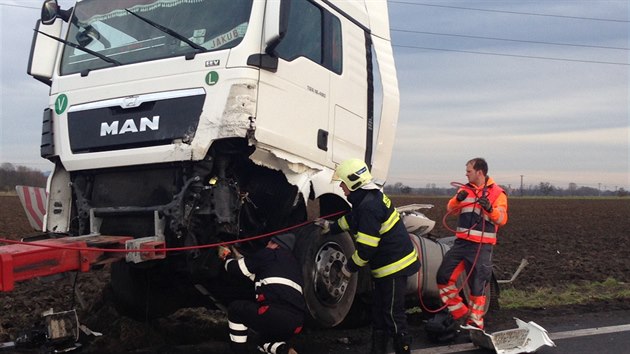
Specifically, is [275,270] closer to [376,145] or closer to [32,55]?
[376,145]

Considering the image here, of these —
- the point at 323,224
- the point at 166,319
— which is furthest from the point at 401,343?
the point at 166,319

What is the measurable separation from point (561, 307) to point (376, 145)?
3235 mm

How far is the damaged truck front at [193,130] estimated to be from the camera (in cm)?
477

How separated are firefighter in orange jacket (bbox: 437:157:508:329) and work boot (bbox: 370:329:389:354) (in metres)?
1.12

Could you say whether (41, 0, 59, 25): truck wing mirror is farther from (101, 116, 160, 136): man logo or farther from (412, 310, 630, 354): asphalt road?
(412, 310, 630, 354): asphalt road

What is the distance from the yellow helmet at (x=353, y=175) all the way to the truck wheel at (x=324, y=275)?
48 centimetres

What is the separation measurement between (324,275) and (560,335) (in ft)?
8.58

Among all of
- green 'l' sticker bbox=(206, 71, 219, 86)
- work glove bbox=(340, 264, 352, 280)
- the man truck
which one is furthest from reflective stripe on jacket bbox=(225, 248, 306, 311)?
green 'l' sticker bbox=(206, 71, 219, 86)

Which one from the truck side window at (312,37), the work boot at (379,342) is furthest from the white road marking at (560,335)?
the truck side window at (312,37)

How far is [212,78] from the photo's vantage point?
15.7 ft

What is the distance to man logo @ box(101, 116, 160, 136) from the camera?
16.0 ft

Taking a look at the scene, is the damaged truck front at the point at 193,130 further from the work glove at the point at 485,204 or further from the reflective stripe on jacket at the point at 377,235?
the work glove at the point at 485,204

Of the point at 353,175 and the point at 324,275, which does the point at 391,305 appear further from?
the point at 353,175

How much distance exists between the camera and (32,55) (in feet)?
18.9
